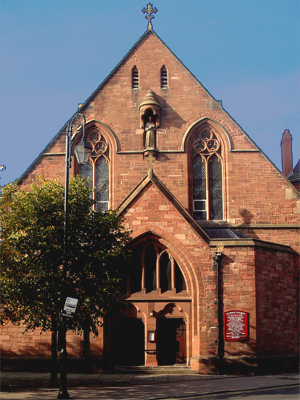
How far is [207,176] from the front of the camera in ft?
94.0

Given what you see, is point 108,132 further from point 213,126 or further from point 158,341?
point 158,341

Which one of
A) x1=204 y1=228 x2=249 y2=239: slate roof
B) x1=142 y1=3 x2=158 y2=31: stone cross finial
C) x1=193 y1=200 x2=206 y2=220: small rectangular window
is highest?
x1=142 y1=3 x2=158 y2=31: stone cross finial

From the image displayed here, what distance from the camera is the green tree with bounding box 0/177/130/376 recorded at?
61.2 feet

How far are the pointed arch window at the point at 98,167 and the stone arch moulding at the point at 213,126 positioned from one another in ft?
14.0

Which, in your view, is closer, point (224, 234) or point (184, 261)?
point (184, 261)

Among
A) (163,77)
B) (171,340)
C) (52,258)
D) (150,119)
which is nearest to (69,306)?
(52,258)

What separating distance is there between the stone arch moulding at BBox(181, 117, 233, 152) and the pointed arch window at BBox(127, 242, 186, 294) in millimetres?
6795

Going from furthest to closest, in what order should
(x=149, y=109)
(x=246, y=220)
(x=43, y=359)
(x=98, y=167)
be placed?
(x=98, y=167)
(x=149, y=109)
(x=246, y=220)
(x=43, y=359)

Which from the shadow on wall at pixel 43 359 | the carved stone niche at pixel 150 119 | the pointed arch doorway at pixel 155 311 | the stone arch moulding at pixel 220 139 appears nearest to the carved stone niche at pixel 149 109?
the carved stone niche at pixel 150 119

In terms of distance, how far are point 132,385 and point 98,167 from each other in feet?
43.0

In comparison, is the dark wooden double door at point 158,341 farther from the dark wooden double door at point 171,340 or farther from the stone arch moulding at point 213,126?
the stone arch moulding at point 213,126

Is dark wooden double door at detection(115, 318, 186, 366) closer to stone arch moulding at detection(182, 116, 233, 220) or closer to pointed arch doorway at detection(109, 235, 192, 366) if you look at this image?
pointed arch doorway at detection(109, 235, 192, 366)

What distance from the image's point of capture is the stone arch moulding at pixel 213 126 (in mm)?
28688

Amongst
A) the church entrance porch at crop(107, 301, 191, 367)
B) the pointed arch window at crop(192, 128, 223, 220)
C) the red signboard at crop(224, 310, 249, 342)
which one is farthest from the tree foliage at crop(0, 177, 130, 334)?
the pointed arch window at crop(192, 128, 223, 220)
